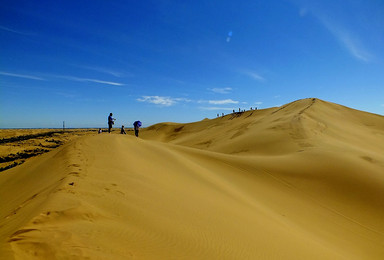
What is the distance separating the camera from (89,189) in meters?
3.60

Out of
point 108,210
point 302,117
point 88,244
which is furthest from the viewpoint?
point 302,117

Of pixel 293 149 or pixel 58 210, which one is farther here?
pixel 293 149

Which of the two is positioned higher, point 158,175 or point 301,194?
point 158,175

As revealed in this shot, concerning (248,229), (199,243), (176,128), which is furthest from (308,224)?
(176,128)

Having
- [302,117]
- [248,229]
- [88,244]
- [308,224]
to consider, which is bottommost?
[308,224]

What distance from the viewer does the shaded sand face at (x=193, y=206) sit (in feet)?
7.80

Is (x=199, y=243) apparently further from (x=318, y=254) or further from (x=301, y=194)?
(x=301, y=194)

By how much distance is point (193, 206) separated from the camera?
13.1 feet

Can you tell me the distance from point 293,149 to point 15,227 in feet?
35.0

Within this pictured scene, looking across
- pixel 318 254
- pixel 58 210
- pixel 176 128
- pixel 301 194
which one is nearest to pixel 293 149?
pixel 301 194

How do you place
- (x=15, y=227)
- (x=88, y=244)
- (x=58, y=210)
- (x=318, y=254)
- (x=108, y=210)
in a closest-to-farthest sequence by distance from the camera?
1. (x=88, y=244)
2. (x=15, y=227)
3. (x=58, y=210)
4. (x=108, y=210)
5. (x=318, y=254)

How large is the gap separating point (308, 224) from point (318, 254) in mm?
1966

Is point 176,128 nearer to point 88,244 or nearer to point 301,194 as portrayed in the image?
point 301,194

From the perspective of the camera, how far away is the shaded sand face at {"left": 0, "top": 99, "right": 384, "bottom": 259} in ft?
7.80
